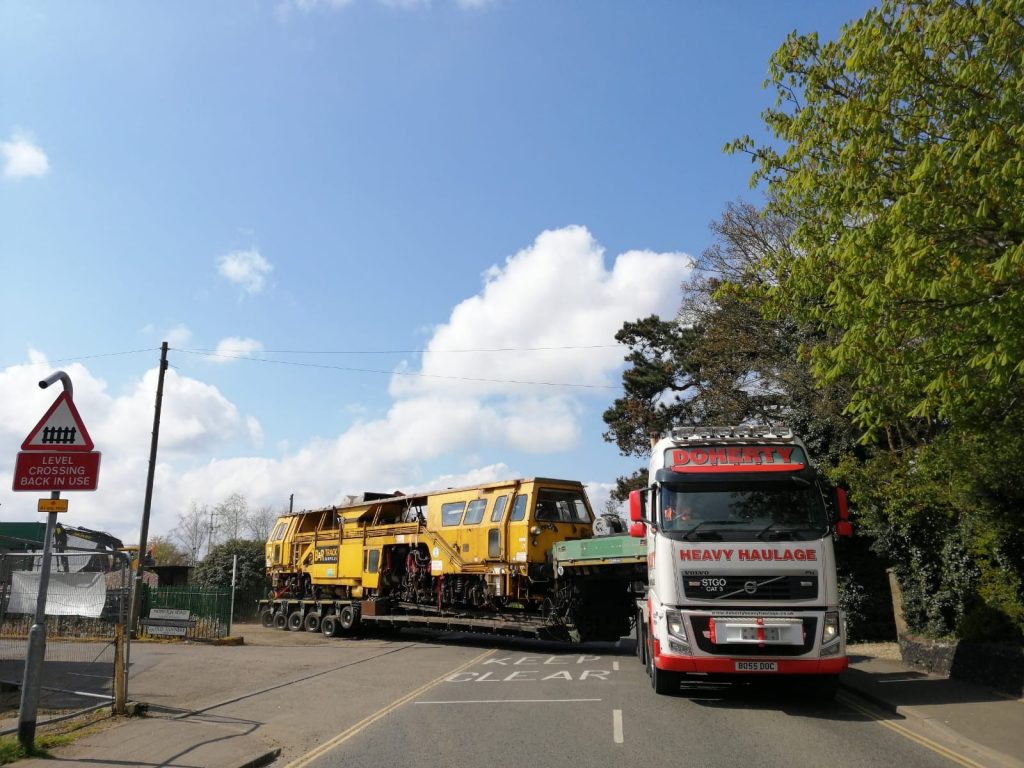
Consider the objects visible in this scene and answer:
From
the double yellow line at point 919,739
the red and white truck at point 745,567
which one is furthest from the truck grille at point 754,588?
the double yellow line at point 919,739

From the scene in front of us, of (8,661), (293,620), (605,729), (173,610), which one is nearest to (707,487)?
(605,729)

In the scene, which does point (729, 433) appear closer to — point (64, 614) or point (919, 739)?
point (919, 739)

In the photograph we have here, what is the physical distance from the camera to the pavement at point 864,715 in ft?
26.3

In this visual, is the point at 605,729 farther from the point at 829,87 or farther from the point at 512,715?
the point at 829,87

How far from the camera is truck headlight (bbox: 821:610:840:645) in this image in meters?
10.4

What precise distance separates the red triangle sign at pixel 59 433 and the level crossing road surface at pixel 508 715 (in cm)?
406

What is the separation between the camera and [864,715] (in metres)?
10.3

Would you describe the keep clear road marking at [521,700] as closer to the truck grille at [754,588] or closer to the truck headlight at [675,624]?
the truck headlight at [675,624]

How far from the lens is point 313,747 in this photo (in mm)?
9023

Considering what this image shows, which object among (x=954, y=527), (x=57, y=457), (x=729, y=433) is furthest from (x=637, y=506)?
(x=57, y=457)

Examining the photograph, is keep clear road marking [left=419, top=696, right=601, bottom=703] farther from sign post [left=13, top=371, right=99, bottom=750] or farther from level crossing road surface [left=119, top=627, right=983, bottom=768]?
sign post [left=13, top=371, right=99, bottom=750]

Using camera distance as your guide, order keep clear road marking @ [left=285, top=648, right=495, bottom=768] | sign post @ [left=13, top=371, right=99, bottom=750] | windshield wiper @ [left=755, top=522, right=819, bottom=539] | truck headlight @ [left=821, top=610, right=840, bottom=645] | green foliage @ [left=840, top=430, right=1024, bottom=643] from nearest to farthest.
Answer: keep clear road marking @ [left=285, top=648, right=495, bottom=768] → sign post @ [left=13, top=371, right=99, bottom=750] → truck headlight @ [left=821, top=610, right=840, bottom=645] → windshield wiper @ [left=755, top=522, right=819, bottom=539] → green foliage @ [left=840, top=430, right=1024, bottom=643]

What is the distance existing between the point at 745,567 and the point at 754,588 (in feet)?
0.93

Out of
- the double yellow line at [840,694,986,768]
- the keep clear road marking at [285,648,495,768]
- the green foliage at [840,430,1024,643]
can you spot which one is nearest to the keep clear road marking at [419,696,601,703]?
the keep clear road marking at [285,648,495,768]
